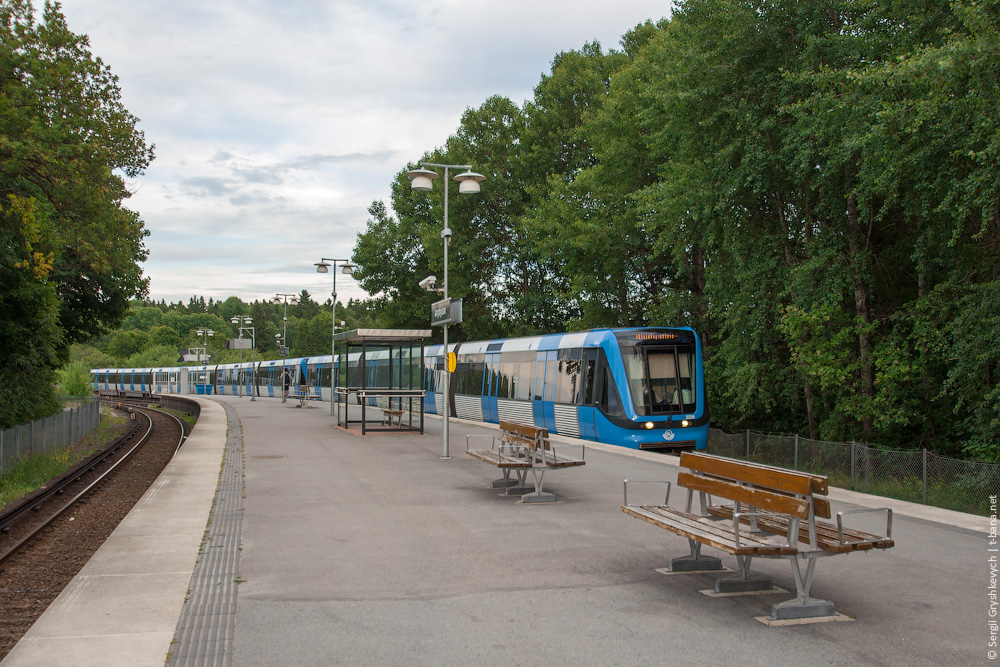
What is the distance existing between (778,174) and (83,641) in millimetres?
17022

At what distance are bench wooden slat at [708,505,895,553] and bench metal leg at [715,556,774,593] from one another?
357 mm

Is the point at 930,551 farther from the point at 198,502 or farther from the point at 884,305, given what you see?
the point at 884,305

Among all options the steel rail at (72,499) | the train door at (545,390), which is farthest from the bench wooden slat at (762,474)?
the train door at (545,390)

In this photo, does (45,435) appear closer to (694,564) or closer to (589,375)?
(589,375)

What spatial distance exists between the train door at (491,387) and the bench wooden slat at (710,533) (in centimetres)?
1826

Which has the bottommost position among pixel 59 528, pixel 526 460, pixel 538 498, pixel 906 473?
pixel 59 528

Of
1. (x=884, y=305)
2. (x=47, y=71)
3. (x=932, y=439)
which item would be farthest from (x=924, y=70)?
(x=47, y=71)

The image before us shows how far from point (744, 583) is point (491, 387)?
19688 millimetres

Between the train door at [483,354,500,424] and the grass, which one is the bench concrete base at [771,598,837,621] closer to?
the grass

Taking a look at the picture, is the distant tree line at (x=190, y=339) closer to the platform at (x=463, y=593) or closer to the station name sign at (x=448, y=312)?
the station name sign at (x=448, y=312)

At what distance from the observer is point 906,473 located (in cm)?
1159

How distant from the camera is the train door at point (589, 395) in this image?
19.2 m

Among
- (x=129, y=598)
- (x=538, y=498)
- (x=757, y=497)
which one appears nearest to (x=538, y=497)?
(x=538, y=498)

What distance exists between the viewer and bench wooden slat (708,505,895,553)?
5617mm
